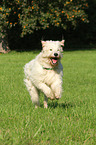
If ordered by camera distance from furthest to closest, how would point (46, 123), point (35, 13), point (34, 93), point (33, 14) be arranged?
point (33, 14) < point (35, 13) < point (34, 93) < point (46, 123)

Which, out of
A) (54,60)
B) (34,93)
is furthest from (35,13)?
(54,60)

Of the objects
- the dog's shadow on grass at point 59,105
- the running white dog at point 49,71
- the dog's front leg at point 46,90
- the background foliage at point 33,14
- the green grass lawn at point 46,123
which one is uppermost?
the background foliage at point 33,14

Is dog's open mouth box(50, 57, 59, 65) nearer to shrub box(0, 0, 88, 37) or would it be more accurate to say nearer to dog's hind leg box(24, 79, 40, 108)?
dog's hind leg box(24, 79, 40, 108)

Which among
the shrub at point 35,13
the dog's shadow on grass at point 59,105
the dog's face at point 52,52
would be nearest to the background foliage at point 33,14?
the shrub at point 35,13

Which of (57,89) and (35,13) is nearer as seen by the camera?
(57,89)

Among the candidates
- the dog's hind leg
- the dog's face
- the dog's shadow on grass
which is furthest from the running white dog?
the dog's shadow on grass

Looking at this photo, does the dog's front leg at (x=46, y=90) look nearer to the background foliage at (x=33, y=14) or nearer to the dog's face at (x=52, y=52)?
the dog's face at (x=52, y=52)

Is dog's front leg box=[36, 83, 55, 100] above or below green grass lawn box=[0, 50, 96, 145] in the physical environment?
above

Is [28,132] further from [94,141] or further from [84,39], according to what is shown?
[84,39]

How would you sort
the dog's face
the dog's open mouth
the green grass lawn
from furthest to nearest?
the dog's open mouth, the dog's face, the green grass lawn

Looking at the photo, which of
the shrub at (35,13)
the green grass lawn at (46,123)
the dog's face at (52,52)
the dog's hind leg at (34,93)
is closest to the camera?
the green grass lawn at (46,123)

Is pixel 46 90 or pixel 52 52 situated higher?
pixel 52 52

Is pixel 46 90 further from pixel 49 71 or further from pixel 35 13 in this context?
pixel 35 13

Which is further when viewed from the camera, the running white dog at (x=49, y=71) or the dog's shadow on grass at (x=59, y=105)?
the dog's shadow on grass at (x=59, y=105)
